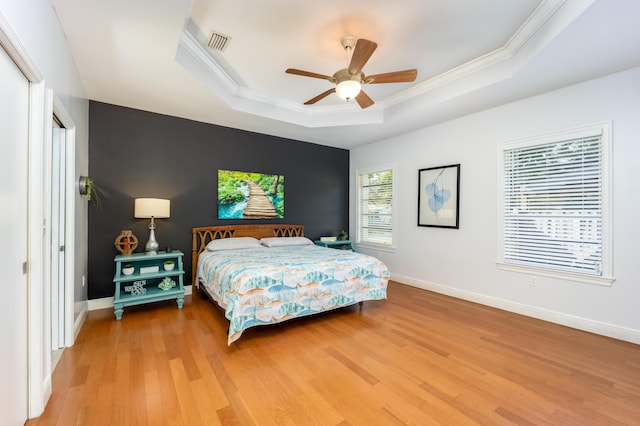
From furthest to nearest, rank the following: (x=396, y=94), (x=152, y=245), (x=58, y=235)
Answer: (x=396, y=94) → (x=152, y=245) → (x=58, y=235)

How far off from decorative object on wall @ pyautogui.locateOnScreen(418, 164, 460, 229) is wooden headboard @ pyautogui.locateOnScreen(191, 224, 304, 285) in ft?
7.54

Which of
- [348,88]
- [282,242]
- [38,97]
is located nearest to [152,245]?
[282,242]

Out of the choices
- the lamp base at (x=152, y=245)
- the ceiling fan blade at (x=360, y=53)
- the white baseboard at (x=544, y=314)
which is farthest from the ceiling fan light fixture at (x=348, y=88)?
the white baseboard at (x=544, y=314)

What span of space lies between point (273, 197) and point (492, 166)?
349 cm

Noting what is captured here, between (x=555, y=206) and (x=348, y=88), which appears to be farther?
(x=555, y=206)

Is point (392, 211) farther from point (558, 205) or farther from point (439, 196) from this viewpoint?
point (558, 205)

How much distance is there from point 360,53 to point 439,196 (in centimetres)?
292

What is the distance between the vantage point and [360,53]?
2.32m

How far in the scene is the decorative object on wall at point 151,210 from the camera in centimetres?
361

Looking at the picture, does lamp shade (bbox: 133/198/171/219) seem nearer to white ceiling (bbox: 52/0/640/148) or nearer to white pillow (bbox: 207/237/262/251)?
white pillow (bbox: 207/237/262/251)

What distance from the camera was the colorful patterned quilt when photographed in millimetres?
2719

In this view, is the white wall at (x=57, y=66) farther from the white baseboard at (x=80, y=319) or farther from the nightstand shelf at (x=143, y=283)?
the nightstand shelf at (x=143, y=283)

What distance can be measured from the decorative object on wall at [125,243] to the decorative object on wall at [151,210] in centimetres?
16

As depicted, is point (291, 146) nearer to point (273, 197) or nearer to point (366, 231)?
point (273, 197)
